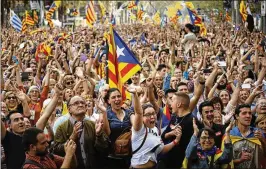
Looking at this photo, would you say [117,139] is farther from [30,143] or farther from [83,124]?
[30,143]

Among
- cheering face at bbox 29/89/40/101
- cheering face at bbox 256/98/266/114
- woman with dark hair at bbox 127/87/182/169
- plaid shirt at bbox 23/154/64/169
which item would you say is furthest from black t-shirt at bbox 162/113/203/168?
cheering face at bbox 29/89/40/101

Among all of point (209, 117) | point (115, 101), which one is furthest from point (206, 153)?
point (115, 101)

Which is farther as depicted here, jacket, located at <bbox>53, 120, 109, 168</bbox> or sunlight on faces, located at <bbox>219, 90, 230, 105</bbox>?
sunlight on faces, located at <bbox>219, 90, 230, 105</bbox>

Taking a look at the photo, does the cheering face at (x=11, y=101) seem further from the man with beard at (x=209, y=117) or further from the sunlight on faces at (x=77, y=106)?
the man with beard at (x=209, y=117)

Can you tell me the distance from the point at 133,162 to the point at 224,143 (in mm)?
954

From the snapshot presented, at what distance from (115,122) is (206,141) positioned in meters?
1.24

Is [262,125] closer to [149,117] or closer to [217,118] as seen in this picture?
[217,118]

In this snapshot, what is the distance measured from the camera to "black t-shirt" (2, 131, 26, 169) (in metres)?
7.17

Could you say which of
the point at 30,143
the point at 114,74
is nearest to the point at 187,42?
the point at 114,74

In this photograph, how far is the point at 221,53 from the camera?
19.6 metres

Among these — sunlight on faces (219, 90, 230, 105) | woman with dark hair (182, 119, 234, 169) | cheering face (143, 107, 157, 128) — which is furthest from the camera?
sunlight on faces (219, 90, 230, 105)

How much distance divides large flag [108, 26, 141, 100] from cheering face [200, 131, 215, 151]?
2.70 m

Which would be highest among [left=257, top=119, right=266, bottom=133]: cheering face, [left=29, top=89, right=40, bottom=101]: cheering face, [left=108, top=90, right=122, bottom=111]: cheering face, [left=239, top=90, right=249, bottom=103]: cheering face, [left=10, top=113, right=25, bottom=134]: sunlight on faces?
[left=108, top=90, right=122, bottom=111]: cheering face

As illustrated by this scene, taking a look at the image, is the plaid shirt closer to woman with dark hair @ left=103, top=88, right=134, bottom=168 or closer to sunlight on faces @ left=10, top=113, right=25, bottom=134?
sunlight on faces @ left=10, top=113, right=25, bottom=134
